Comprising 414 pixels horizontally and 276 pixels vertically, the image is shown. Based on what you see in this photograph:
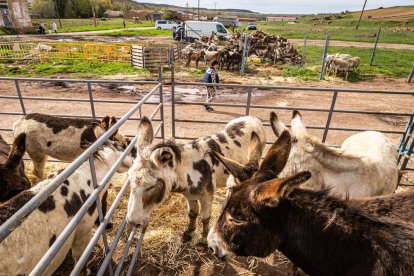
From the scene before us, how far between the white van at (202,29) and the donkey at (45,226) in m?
30.1

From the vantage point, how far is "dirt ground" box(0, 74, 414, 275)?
378 centimetres

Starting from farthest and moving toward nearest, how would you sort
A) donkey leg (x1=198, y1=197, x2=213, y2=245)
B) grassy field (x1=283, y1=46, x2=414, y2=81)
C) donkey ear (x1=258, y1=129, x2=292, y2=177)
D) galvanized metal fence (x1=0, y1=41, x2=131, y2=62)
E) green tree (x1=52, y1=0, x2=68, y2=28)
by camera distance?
green tree (x1=52, y1=0, x2=68, y2=28) < galvanized metal fence (x1=0, y1=41, x2=131, y2=62) < grassy field (x1=283, y1=46, x2=414, y2=81) < donkey leg (x1=198, y1=197, x2=213, y2=245) < donkey ear (x1=258, y1=129, x2=292, y2=177)

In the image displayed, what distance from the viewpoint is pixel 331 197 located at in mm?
1933

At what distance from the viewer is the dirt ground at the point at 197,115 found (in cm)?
378

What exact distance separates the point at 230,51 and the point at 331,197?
18.1m

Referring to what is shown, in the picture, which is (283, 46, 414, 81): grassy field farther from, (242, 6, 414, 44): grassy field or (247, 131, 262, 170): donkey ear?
(247, 131, 262, 170): donkey ear

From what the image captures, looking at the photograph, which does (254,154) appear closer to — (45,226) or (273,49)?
(45,226)

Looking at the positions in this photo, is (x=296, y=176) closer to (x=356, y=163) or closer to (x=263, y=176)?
(x=263, y=176)

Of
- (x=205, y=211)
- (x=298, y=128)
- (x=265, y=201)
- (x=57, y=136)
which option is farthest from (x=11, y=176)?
(x=298, y=128)

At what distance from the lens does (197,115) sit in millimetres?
9766

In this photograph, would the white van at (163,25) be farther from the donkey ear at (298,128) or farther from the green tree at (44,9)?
the donkey ear at (298,128)

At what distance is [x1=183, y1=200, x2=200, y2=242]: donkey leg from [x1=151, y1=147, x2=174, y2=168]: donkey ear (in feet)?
4.16

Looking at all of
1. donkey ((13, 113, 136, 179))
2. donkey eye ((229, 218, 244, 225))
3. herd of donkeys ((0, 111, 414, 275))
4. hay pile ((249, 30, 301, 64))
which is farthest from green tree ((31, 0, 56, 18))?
donkey eye ((229, 218, 244, 225))

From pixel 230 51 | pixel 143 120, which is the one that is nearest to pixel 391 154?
pixel 143 120
